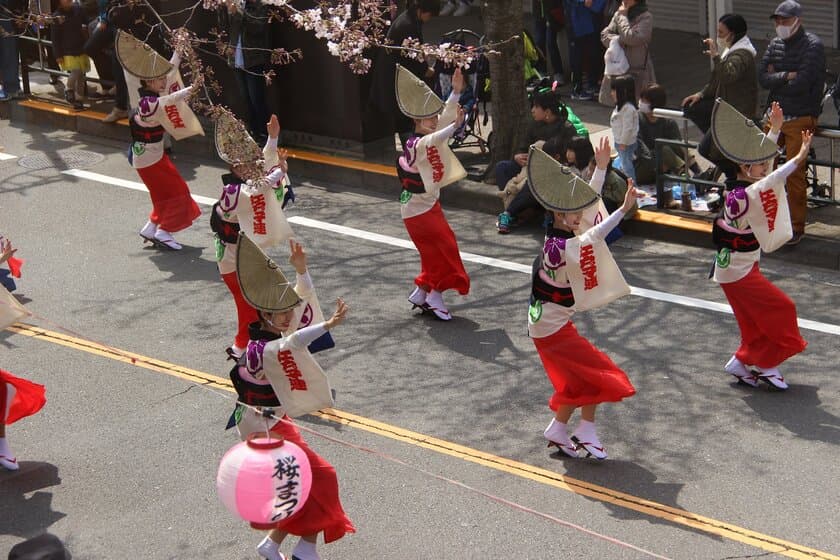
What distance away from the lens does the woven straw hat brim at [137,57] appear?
11547 millimetres

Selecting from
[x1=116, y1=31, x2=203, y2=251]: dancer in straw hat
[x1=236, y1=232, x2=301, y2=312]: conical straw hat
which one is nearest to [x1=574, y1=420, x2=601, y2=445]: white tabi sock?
[x1=236, y1=232, x2=301, y2=312]: conical straw hat

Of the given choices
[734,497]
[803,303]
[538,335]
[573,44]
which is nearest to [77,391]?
[538,335]

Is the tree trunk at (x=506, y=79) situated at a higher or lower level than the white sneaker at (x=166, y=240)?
higher

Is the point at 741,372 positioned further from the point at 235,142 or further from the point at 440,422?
the point at 235,142

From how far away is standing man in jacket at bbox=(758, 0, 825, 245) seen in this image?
11156 millimetres

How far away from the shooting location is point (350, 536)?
752 centimetres

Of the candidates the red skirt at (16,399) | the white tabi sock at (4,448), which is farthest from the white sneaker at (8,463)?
the red skirt at (16,399)

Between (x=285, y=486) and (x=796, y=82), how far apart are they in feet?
21.7

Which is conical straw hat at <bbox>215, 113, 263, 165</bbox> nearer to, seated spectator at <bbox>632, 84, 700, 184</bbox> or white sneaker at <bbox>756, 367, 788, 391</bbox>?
white sneaker at <bbox>756, 367, 788, 391</bbox>

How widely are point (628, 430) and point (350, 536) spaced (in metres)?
2.11

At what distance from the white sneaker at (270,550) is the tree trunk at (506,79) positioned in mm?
7019

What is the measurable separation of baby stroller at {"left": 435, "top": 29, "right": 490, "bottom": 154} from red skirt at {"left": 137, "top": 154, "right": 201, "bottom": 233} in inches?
123

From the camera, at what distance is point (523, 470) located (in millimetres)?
8180

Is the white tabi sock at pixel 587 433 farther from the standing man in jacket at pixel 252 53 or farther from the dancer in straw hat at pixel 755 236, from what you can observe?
the standing man in jacket at pixel 252 53
